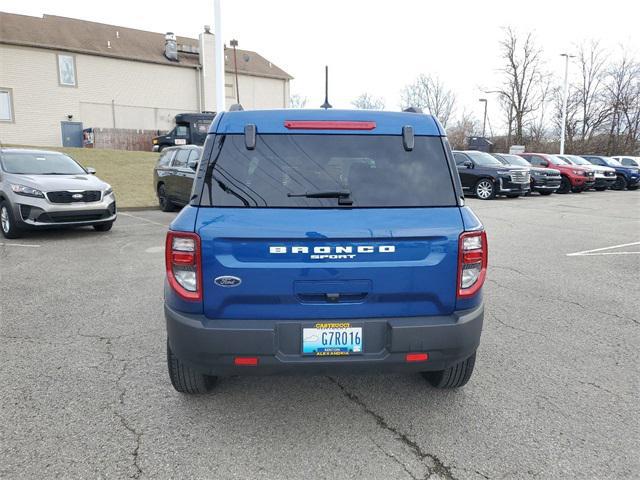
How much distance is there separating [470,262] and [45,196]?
837 cm

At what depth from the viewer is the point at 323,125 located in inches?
112

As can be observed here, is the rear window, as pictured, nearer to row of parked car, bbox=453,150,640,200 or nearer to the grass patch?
the grass patch

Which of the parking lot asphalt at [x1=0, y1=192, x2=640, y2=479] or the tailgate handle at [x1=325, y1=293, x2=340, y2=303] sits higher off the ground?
the tailgate handle at [x1=325, y1=293, x2=340, y2=303]

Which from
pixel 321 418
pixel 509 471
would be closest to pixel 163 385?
pixel 321 418

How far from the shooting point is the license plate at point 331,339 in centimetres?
264

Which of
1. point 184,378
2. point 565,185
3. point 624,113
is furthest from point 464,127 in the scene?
point 184,378

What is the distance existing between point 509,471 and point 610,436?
0.81 meters

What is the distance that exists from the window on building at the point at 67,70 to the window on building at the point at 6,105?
3264mm

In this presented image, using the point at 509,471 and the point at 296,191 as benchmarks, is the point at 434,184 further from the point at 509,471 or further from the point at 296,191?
the point at 509,471

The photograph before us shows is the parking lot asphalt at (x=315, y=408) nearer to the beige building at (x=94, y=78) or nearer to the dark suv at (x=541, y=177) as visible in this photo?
the dark suv at (x=541, y=177)

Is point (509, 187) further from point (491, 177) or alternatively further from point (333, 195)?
point (333, 195)

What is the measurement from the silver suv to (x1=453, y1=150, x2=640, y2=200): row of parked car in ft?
43.5

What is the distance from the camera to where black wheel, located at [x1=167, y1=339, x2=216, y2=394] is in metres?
3.09

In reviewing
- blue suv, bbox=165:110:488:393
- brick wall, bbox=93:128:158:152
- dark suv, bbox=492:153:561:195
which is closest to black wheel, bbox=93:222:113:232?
blue suv, bbox=165:110:488:393
